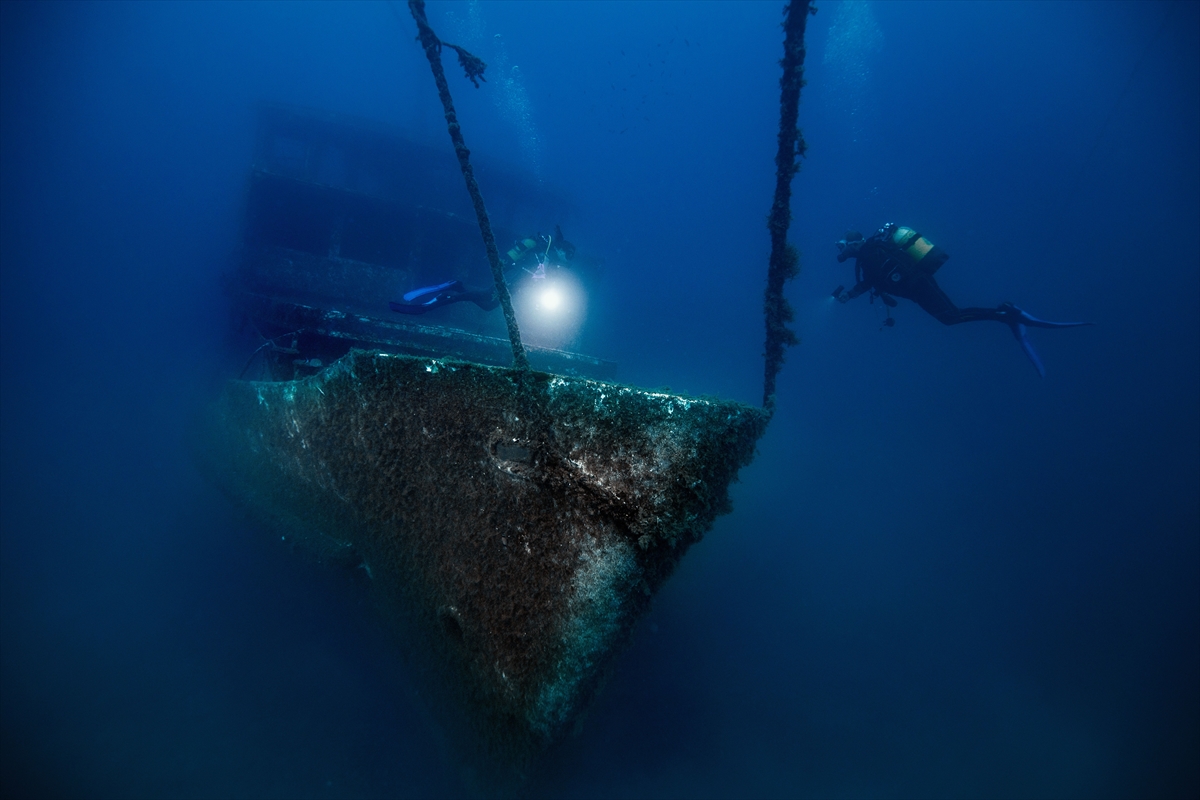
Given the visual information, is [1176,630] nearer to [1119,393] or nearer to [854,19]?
[1119,393]

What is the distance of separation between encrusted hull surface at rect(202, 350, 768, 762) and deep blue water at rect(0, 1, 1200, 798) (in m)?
0.85

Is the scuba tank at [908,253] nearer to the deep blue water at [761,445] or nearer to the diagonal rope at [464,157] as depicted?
the deep blue water at [761,445]

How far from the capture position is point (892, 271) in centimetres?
754

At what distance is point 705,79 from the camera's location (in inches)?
3391

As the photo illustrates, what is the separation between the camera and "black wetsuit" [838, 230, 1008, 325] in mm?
7414

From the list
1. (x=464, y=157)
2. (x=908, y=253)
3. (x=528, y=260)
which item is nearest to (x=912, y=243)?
(x=908, y=253)

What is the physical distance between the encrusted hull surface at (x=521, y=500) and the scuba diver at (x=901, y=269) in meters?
6.48

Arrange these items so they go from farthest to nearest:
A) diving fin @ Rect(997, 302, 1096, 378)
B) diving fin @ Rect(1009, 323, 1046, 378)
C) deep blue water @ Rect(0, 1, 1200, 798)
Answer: diving fin @ Rect(1009, 323, 1046, 378)
diving fin @ Rect(997, 302, 1096, 378)
deep blue water @ Rect(0, 1, 1200, 798)

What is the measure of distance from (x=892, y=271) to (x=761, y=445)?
70.4 ft

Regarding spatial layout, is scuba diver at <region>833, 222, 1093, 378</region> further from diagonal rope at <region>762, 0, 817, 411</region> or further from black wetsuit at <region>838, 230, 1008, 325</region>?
diagonal rope at <region>762, 0, 817, 411</region>

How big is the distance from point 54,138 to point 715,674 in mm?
61825

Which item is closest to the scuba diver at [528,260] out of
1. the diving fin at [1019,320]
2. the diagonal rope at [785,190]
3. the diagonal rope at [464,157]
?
the diagonal rope at [464,157]

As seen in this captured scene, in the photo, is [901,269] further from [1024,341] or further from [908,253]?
[1024,341]

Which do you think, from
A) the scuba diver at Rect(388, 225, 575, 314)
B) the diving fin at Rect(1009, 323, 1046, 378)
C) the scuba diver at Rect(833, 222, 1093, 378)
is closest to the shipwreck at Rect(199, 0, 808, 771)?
the scuba diver at Rect(388, 225, 575, 314)
